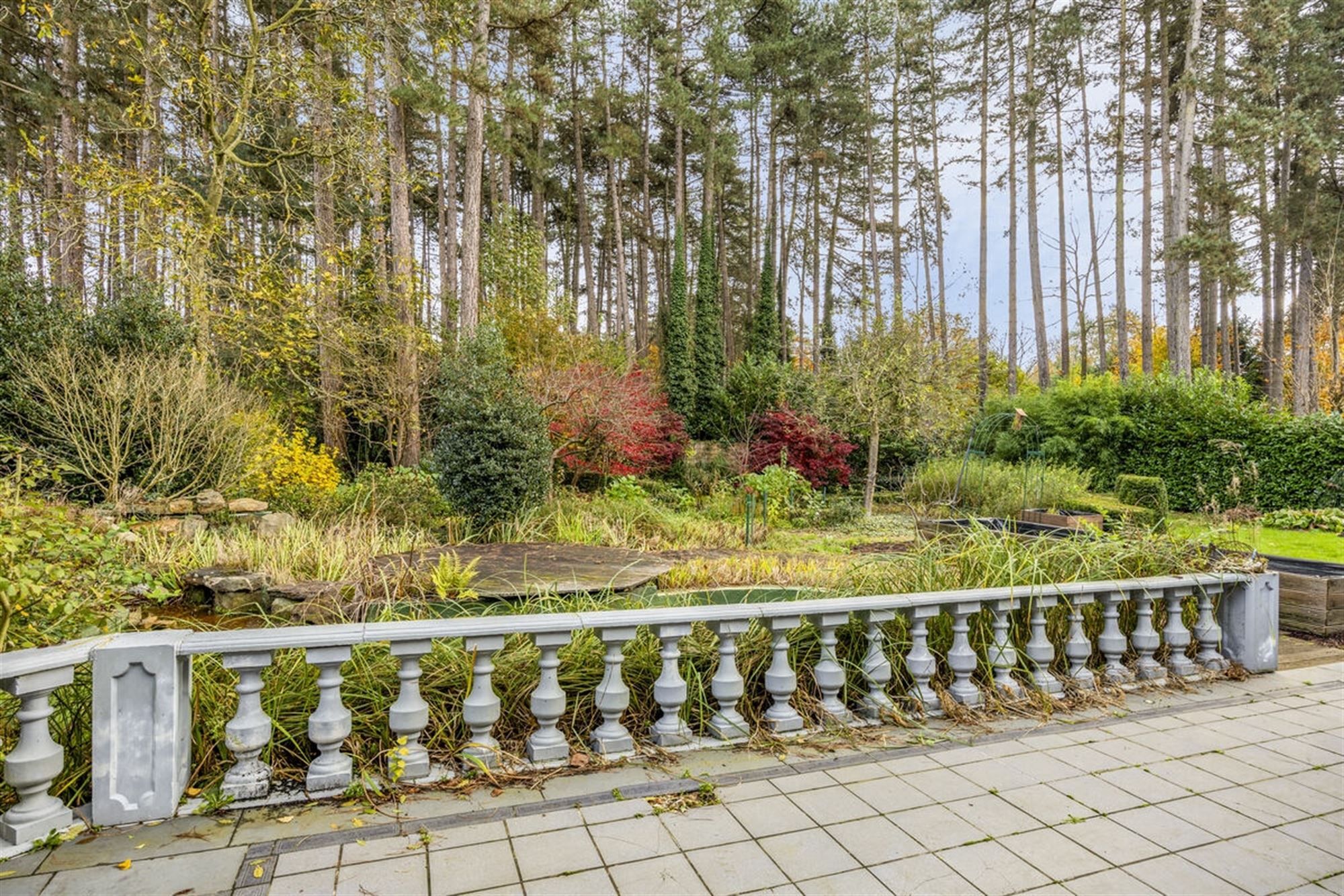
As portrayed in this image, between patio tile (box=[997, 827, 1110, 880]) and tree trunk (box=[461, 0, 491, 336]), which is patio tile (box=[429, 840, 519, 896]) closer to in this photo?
patio tile (box=[997, 827, 1110, 880])

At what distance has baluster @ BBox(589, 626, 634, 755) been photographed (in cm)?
233

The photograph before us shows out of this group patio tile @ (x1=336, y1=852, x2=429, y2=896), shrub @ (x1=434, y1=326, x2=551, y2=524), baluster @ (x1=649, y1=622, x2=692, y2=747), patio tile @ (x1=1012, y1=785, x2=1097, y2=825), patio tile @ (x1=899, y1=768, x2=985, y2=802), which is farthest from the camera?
shrub @ (x1=434, y1=326, x2=551, y2=524)

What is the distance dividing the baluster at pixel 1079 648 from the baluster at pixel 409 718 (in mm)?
2744

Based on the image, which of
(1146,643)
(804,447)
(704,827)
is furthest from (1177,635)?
(804,447)

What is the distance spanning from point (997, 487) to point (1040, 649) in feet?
27.3

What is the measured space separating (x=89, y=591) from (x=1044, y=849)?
3.22 metres

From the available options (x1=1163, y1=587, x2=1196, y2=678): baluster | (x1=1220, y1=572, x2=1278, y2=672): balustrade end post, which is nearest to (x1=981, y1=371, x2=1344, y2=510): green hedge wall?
(x1=1220, y1=572, x2=1278, y2=672): balustrade end post

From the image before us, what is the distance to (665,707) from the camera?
2.44 meters

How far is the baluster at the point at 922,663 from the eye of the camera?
2744 millimetres

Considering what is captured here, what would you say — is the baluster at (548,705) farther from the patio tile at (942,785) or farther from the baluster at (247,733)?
the patio tile at (942,785)

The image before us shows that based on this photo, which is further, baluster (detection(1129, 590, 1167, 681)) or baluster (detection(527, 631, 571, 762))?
baluster (detection(1129, 590, 1167, 681))

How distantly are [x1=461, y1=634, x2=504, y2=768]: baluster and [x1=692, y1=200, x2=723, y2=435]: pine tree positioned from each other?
13.9 metres

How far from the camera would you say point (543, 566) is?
198 inches

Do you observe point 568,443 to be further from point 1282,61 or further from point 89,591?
point 1282,61
